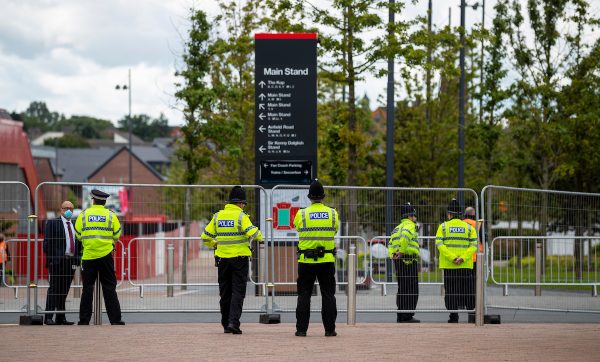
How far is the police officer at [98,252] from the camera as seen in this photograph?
583 inches

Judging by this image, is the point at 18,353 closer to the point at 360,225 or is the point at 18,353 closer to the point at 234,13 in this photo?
the point at 360,225

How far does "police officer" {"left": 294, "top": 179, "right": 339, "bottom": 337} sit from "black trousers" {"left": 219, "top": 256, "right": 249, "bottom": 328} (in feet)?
2.46

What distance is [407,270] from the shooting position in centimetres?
1608

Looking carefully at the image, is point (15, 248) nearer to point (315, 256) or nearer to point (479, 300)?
point (315, 256)

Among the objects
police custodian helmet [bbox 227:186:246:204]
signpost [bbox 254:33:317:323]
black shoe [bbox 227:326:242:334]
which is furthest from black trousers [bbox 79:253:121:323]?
signpost [bbox 254:33:317:323]

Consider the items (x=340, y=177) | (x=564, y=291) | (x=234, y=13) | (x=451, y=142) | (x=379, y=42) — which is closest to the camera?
(x=564, y=291)

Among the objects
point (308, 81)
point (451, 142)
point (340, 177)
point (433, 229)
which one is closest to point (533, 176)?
point (451, 142)

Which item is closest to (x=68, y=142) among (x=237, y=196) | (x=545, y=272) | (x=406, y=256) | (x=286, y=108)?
(x=286, y=108)

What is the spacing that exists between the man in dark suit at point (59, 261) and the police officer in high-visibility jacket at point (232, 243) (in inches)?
109

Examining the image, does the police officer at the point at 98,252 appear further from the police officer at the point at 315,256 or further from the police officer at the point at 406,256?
the police officer at the point at 406,256

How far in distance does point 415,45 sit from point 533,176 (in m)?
9.66

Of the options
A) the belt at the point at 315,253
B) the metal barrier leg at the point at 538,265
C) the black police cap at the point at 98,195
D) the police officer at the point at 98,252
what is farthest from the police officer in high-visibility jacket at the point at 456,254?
the black police cap at the point at 98,195

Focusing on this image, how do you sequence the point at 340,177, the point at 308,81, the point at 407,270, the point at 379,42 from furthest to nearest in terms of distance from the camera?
the point at 340,177 → the point at 379,42 → the point at 308,81 → the point at 407,270

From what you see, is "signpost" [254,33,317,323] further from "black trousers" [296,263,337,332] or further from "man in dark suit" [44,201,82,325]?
"black trousers" [296,263,337,332]
